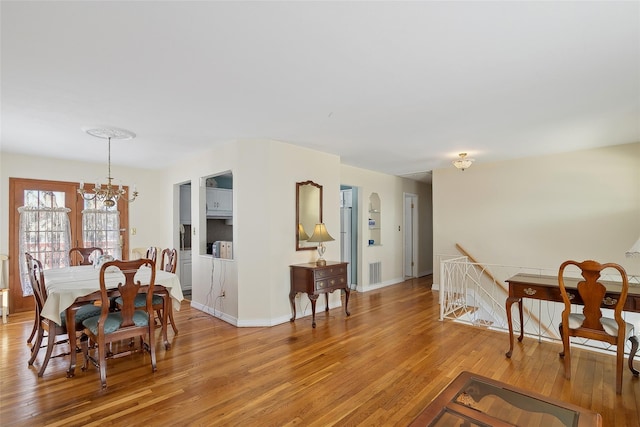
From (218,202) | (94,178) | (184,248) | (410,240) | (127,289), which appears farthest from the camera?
(410,240)

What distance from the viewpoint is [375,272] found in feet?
21.5

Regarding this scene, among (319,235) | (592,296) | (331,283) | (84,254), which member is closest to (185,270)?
(84,254)

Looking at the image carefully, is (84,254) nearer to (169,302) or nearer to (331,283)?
(169,302)

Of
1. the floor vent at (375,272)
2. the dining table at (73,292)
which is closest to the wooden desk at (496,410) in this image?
the dining table at (73,292)

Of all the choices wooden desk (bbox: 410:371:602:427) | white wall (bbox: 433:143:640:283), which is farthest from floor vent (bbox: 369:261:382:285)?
wooden desk (bbox: 410:371:602:427)

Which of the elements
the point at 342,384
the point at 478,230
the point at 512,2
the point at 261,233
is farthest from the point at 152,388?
the point at 478,230

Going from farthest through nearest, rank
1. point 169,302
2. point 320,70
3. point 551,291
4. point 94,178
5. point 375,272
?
point 375,272, point 94,178, point 169,302, point 551,291, point 320,70

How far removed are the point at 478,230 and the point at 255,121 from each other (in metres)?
4.65

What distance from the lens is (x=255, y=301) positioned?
416cm

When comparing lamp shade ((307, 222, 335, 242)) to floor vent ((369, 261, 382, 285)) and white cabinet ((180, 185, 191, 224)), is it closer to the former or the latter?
floor vent ((369, 261, 382, 285))

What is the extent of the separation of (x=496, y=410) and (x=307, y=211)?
11.0 feet

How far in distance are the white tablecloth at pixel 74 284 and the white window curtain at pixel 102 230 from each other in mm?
1891

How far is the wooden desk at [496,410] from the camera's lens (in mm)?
1572

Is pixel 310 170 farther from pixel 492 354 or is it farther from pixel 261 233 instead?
pixel 492 354
